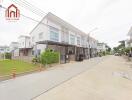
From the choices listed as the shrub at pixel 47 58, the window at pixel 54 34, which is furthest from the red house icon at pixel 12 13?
the window at pixel 54 34

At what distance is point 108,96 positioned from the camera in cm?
760

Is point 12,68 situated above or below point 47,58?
below

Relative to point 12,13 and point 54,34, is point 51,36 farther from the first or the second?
point 12,13

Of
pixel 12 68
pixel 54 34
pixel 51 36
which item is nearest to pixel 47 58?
pixel 12 68

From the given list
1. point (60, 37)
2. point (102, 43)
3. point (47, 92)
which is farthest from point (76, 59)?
point (102, 43)

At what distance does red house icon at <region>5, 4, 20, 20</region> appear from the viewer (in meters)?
14.3

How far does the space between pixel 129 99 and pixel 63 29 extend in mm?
28497

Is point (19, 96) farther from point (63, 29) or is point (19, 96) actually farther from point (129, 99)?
point (63, 29)

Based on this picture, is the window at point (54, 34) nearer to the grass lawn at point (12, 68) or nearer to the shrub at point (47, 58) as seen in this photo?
the shrub at point (47, 58)

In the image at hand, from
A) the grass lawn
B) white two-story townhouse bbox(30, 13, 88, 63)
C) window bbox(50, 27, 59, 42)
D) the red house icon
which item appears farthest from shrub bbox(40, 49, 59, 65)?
the red house icon

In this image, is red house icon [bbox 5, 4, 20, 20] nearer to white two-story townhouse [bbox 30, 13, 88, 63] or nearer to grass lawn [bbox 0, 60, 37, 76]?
grass lawn [bbox 0, 60, 37, 76]

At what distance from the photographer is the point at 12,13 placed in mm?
15141

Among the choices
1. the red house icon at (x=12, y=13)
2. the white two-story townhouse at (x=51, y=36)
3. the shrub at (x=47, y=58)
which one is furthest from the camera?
the white two-story townhouse at (x=51, y=36)

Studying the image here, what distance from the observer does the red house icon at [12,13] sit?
1430 centimetres
